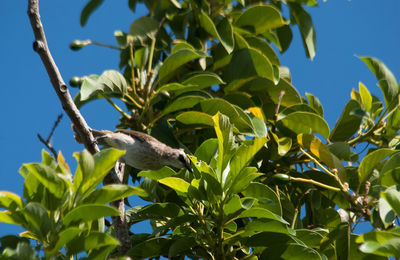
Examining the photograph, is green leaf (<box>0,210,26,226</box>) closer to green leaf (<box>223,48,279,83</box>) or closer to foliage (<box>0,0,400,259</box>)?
foliage (<box>0,0,400,259</box>)

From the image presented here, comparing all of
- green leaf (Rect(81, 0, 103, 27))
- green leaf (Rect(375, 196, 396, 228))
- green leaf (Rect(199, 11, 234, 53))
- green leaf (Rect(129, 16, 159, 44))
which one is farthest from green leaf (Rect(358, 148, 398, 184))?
green leaf (Rect(81, 0, 103, 27))

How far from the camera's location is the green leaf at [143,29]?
4088 millimetres

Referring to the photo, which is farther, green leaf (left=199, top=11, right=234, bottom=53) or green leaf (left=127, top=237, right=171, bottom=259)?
green leaf (left=199, top=11, right=234, bottom=53)

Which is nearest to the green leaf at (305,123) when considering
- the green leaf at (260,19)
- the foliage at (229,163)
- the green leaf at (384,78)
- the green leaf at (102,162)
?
the foliage at (229,163)

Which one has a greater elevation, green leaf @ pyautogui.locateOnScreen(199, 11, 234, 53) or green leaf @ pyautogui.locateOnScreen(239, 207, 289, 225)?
green leaf @ pyautogui.locateOnScreen(199, 11, 234, 53)

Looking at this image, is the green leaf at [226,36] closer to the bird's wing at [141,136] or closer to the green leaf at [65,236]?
the bird's wing at [141,136]

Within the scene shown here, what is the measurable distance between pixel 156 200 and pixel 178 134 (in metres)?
0.52

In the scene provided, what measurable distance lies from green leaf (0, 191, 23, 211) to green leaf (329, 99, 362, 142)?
2.14 meters

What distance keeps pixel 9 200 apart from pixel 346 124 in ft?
7.34

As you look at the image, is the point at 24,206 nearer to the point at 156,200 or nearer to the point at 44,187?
the point at 44,187

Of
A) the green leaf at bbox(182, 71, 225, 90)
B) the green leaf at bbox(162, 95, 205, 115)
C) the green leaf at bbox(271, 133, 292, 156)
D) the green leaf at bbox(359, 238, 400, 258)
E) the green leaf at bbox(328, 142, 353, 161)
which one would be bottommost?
the green leaf at bbox(359, 238, 400, 258)

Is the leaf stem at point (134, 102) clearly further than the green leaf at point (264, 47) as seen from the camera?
No

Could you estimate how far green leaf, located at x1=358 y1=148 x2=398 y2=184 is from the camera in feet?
8.86

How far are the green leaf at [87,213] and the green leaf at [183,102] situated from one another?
1441mm
